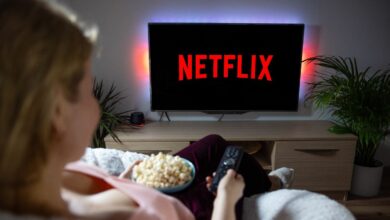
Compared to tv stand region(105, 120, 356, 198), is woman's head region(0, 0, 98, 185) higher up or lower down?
higher up

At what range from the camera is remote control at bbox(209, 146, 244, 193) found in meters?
1.03

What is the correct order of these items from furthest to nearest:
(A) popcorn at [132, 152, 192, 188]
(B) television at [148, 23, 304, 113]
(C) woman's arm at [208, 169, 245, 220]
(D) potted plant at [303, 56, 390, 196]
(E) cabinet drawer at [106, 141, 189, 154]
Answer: (B) television at [148, 23, 304, 113] < (E) cabinet drawer at [106, 141, 189, 154] < (D) potted plant at [303, 56, 390, 196] < (A) popcorn at [132, 152, 192, 188] < (C) woman's arm at [208, 169, 245, 220]

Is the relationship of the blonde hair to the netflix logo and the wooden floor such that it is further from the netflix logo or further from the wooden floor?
the wooden floor

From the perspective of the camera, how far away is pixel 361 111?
2.07m

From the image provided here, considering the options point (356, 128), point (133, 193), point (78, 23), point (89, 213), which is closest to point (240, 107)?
point (356, 128)

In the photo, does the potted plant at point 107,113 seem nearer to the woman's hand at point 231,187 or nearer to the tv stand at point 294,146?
the tv stand at point 294,146

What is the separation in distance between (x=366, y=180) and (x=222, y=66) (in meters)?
1.22

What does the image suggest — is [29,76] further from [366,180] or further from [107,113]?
[366,180]

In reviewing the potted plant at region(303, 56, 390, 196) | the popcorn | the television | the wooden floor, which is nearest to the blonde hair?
the popcorn

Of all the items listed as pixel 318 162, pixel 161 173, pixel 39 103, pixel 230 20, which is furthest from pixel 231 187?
pixel 230 20

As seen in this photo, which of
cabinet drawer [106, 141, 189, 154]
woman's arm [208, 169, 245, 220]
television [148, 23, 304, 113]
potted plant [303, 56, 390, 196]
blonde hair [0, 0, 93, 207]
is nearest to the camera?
blonde hair [0, 0, 93, 207]

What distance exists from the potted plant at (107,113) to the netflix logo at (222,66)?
1.66 feet

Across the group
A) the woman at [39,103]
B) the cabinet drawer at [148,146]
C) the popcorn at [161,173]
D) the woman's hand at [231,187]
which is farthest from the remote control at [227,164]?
the cabinet drawer at [148,146]

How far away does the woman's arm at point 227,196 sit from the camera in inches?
36.4
